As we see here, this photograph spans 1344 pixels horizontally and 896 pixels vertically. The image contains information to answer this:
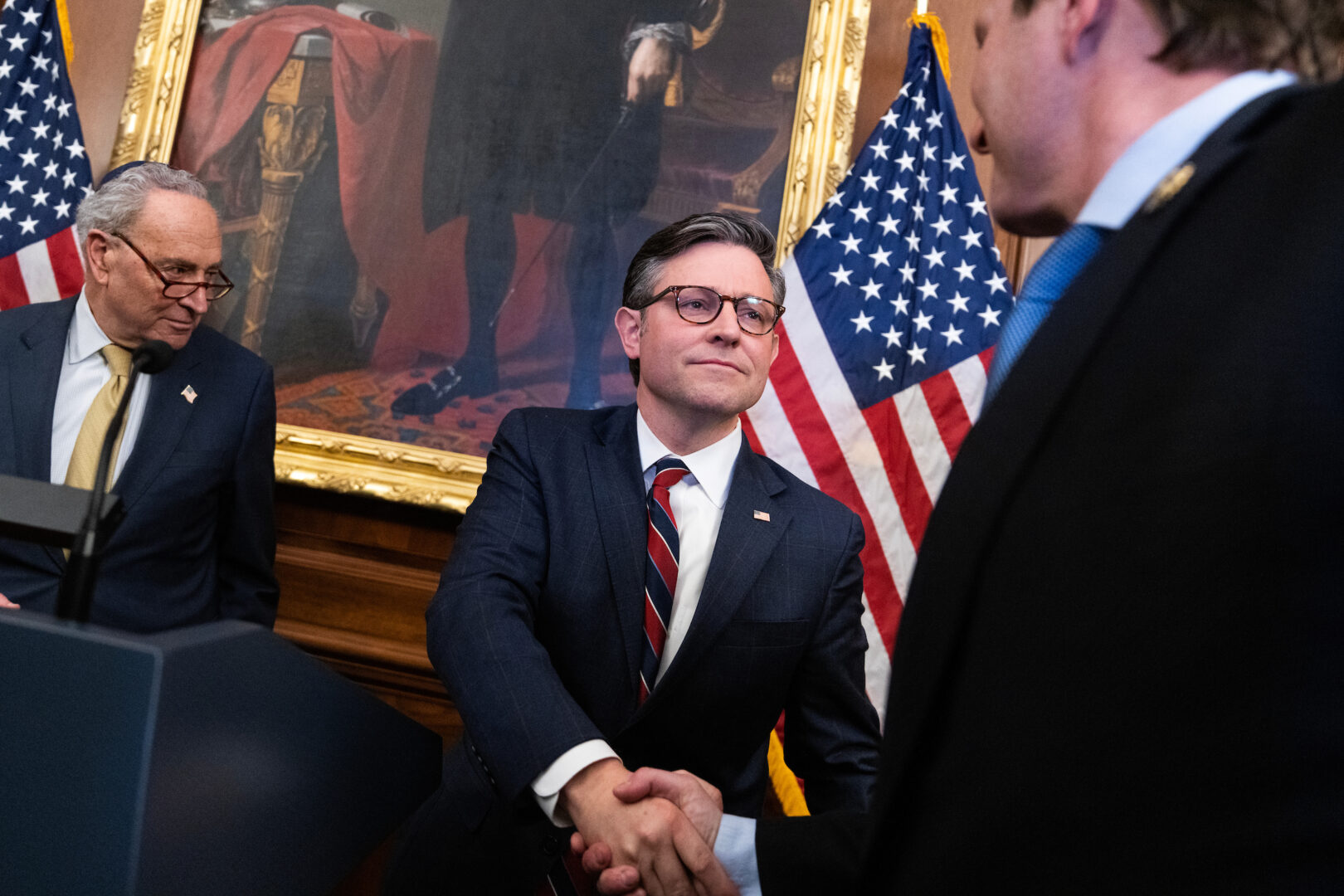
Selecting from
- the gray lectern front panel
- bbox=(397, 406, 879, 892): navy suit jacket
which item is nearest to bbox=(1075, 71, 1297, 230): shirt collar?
the gray lectern front panel

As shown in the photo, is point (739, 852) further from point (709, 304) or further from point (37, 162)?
point (37, 162)

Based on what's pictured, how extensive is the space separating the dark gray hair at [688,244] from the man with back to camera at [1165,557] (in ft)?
4.56

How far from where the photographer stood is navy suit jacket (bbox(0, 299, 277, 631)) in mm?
2424

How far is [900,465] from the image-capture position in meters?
3.07

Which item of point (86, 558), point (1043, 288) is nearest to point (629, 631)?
point (86, 558)

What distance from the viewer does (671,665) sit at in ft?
5.78

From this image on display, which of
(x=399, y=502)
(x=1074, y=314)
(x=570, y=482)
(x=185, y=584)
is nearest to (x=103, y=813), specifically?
Result: (x=1074, y=314)

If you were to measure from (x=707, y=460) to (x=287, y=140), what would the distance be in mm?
2189

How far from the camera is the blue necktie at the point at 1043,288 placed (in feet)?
2.81

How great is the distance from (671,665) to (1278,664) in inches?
48.6

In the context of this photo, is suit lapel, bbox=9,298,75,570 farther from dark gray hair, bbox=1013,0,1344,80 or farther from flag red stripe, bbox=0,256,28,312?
dark gray hair, bbox=1013,0,1344,80

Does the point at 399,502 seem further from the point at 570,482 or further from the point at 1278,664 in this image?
the point at 1278,664

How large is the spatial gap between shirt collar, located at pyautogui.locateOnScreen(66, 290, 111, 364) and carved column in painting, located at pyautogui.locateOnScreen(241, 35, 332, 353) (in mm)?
774

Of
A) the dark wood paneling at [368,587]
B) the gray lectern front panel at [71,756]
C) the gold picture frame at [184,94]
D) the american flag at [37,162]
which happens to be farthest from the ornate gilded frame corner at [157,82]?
the gray lectern front panel at [71,756]
